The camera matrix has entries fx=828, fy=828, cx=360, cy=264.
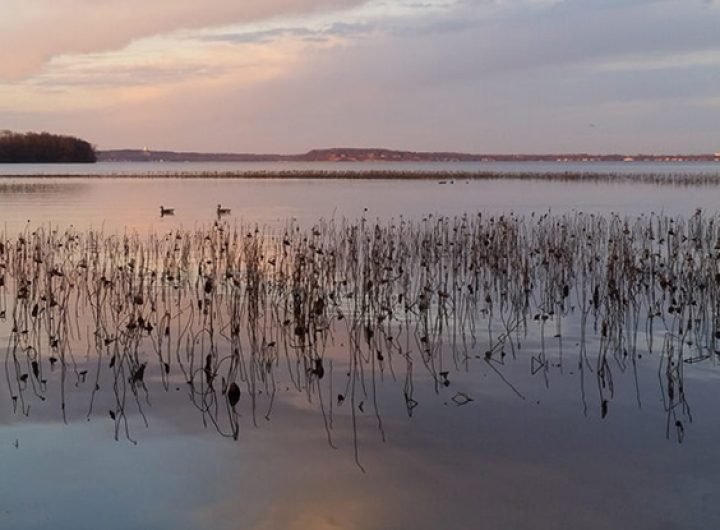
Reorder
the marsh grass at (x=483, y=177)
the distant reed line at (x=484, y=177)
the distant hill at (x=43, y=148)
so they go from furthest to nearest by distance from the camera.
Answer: the distant hill at (x=43, y=148)
the distant reed line at (x=484, y=177)
the marsh grass at (x=483, y=177)

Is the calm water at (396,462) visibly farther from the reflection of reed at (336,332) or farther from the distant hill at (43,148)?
the distant hill at (43,148)

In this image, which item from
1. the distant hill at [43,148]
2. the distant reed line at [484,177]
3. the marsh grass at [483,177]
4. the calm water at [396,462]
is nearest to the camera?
the calm water at [396,462]

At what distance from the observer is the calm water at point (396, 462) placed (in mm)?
4984

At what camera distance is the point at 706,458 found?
5898 millimetres

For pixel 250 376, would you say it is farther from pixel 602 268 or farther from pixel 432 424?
pixel 602 268

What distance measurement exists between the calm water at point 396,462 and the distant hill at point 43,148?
386ft

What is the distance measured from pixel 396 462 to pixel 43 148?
12136cm

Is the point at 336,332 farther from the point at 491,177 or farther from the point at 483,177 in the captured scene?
the point at 483,177

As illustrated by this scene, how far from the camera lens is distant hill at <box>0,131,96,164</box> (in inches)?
4628

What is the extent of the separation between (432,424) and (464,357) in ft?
7.25

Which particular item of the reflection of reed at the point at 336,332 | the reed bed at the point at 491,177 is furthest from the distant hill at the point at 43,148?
the reflection of reed at the point at 336,332

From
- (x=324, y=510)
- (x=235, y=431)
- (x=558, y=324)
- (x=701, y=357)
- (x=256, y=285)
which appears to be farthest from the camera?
(x=256, y=285)

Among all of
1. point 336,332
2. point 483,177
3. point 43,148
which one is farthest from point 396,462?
point 43,148

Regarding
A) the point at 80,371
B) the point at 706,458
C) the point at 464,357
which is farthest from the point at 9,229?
the point at 706,458
